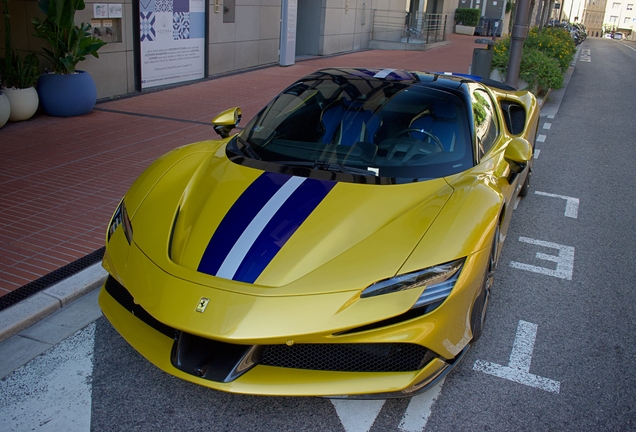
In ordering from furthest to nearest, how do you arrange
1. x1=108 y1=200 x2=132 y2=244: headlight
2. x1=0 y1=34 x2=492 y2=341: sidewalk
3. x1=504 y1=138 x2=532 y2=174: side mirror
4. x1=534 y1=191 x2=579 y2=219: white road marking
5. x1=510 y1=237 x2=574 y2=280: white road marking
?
x1=534 y1=191 x2=579 y2=219: white road marking
x1=510 y1=237 x2=574 y2=280: white road marking
x1=504 y1=138 x2=532 y2=174: side mirror
x1=0 y1=34 x2=492 y2=341: sidewalk
x1=108 y1=200 x2=132 y2=244: headlight

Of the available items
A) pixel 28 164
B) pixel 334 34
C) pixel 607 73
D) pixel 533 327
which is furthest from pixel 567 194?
pixel 607 73

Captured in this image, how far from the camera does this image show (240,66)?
1490 centimetres

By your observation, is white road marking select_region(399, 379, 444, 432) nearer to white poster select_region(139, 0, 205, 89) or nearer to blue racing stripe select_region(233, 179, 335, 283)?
blue racing stripe select_region(233, 179, 335, 283)

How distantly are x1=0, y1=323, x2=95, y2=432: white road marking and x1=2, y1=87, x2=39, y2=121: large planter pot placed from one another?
585 cm

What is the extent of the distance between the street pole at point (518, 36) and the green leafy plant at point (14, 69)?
8.50 m

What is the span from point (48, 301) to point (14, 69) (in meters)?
5.94

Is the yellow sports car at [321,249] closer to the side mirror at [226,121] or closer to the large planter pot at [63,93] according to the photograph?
the side mirror at [226,121]

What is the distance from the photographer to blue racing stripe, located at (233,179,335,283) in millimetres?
Answer: 2715

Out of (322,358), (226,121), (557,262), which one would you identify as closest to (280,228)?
(322,358)

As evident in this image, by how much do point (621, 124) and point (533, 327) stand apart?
9.24 meters

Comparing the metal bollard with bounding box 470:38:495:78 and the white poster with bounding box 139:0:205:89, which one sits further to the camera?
the metal bollard with bounding box 470:38:495:78

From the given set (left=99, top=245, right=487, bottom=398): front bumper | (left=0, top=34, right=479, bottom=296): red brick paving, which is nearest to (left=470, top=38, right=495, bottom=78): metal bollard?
(left=0, top=34, right=479, bottom=296): red brick paving

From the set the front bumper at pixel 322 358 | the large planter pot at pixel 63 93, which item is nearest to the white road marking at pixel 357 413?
the front bumper at pixel 322 358

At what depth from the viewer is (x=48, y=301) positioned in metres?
3.61
